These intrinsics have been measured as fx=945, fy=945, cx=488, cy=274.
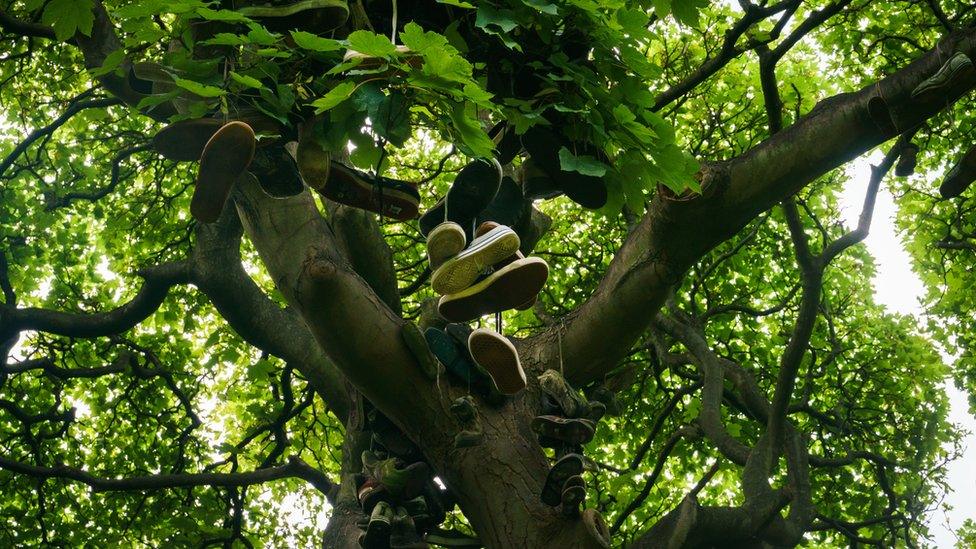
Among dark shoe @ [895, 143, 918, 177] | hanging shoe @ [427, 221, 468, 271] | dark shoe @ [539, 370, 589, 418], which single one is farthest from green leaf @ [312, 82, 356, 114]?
dark shoe @ [895, 143, 918, 177]

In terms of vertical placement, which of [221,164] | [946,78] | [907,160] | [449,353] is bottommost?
[221,164]

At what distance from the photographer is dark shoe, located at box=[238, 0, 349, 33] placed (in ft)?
10.5

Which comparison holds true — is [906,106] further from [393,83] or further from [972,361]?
[972,361]

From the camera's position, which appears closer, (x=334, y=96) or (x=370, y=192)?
(x=334, y=96)

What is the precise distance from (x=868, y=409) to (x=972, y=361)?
1.88 meters

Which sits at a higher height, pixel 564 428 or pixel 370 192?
pixel 370 192

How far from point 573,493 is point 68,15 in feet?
8.92

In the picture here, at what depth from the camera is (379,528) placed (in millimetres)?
4426

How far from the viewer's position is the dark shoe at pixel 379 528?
441 cm

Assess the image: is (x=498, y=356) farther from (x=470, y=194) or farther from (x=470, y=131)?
(x=470, y=131)

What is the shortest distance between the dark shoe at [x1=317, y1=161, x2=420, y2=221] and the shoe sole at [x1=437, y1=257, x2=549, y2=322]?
498 millimetres

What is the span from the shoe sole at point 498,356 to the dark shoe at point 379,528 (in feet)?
2.95

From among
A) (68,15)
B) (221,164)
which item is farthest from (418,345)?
(68,15)

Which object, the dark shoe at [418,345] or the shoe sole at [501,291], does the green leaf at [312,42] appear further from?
the dark shoe at [418,345]
